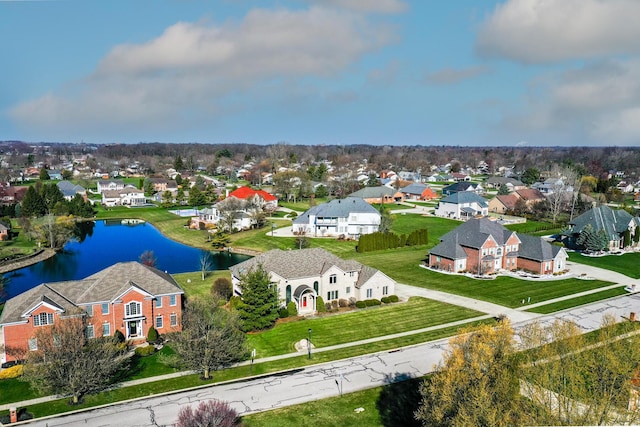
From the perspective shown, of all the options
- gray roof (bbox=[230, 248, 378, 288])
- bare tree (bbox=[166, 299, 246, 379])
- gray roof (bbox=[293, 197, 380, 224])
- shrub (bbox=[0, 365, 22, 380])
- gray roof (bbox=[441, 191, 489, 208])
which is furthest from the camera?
gray roof (bbox=[441, 191, 489, 208])

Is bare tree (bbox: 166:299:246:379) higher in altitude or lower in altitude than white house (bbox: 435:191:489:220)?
lower

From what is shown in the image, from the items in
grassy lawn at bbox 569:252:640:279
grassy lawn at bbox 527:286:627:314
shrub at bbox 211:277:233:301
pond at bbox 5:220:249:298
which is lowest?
pond at bbox 5:220:249:298

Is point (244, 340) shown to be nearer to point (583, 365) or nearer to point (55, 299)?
point (55, 299)

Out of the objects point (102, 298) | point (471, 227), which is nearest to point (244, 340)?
point (102, 298)

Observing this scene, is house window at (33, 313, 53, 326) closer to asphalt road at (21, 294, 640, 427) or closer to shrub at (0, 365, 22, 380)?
shrub at (0, 365, 22, 380)

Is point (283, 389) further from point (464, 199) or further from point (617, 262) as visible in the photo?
point (464, 199)

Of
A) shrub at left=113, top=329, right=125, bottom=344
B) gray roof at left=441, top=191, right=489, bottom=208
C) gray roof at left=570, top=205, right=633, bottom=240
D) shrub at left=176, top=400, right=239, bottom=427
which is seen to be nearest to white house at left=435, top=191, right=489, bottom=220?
gray roof at left=441, top=191, right=489, bottom=208

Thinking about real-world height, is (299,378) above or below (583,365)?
below
